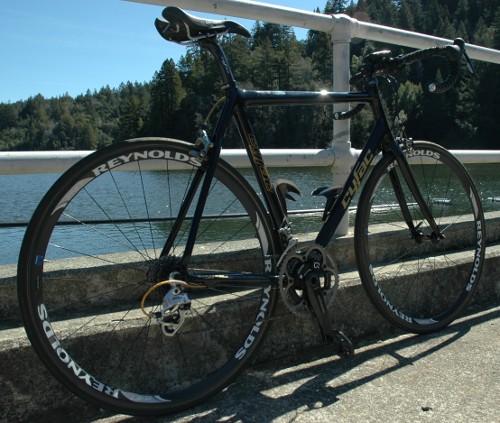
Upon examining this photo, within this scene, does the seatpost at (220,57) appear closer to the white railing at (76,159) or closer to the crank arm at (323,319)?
the white railing at (76,159)

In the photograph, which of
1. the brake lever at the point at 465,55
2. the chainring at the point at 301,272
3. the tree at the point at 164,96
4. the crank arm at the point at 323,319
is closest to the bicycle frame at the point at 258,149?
the chainring at the point at 301,272

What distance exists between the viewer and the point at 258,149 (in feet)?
7.27

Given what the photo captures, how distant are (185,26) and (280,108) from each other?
275 centimetres

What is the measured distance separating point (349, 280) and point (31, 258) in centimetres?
152

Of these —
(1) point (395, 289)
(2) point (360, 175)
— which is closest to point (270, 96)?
(2) point (360, 175)

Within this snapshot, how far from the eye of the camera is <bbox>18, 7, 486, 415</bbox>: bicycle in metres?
1.83

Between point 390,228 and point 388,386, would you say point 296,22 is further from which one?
point 388,386

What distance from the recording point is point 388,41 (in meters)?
3.22

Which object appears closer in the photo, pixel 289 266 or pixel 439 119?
pixel 289 266

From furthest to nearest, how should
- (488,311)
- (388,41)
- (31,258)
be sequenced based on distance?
(388,41) < (488,311) < (31,258)

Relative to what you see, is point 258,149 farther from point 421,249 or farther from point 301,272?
point 421,249

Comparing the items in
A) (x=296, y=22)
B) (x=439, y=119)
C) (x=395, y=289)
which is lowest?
(x=395, y=289)

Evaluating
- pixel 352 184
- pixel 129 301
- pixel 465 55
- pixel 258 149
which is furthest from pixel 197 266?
pixel 465 55

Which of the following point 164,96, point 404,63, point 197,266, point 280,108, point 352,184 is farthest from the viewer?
point 164,96
